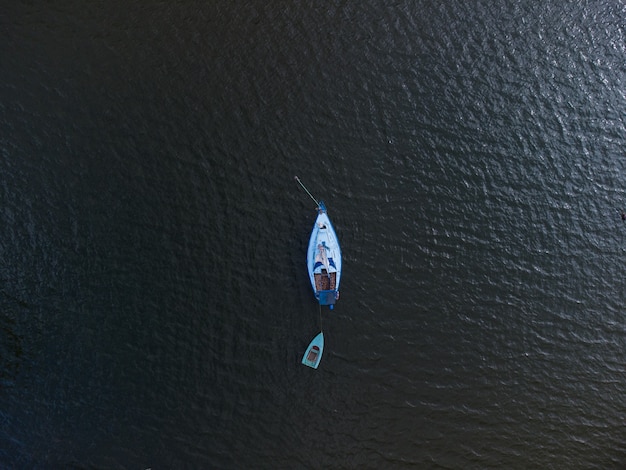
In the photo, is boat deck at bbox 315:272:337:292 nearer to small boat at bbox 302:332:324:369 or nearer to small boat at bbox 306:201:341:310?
small boat at bbox 306:201:341:310

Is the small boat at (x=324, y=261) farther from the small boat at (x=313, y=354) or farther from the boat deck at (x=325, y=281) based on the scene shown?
the small boat at (x=313, y=354)

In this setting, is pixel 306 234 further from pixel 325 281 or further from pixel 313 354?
pixel 313 354

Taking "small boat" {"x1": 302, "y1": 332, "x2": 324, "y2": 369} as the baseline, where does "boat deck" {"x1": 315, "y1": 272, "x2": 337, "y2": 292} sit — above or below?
above

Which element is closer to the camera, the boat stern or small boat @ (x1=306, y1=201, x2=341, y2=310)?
the boat stern

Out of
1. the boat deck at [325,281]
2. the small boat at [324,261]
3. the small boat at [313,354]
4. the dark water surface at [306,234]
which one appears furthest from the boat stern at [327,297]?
the small boat at [313,354]

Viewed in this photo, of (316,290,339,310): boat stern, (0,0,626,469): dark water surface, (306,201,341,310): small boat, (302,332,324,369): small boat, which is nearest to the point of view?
(0,0,626,469): dark water surface

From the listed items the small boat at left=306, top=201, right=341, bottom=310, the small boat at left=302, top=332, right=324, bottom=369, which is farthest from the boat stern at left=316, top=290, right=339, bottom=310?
the small boat at left=302, top=332, right=324, bottom=369

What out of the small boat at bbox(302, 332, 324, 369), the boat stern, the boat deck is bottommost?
the small boat at bbox(302, 332, 324, 369)

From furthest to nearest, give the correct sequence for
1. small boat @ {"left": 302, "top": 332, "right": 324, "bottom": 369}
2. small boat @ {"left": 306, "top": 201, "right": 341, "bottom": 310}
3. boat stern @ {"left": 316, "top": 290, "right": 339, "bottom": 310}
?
small boat @ {"left": 306, "top": 201, "right": 341, "bottom": 310}, boat stern @ {"left": 316, "top": 290, "right": 339, "bottom": 310}, small boat @ {"left": 302, "top": 332, "right": 324, "bottom": 369}
